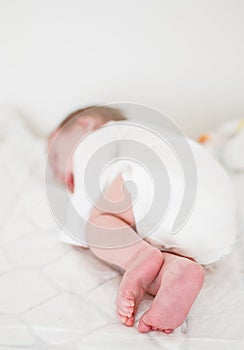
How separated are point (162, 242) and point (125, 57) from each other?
89 centimetres

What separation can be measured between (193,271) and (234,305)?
0.44ft

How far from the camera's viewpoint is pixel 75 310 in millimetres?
788

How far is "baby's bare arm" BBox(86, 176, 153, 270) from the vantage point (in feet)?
2.82

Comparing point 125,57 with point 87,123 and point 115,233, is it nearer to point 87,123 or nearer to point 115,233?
point 87,123

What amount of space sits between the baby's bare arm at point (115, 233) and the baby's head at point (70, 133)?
310 mm

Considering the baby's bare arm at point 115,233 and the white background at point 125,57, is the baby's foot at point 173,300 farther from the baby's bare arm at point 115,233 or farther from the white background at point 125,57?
the white background at point 125,57

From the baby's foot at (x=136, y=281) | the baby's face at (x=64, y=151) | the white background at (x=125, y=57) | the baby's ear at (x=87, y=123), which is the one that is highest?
the white background at (x=125, y=57)

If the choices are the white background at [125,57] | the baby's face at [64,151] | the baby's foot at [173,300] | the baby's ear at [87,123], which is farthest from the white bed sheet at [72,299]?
the white background at [125,57]

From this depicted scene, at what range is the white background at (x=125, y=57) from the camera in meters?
1.49

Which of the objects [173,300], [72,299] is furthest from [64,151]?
[173,300]

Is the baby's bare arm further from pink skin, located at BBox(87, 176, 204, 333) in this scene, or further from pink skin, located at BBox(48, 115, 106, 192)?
pink skin, located at BBox(48, 115, 106, 192)

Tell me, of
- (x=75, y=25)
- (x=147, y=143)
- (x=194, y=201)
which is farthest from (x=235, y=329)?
(x=75, y=25)

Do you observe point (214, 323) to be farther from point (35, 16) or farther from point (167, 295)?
point (35, 16)

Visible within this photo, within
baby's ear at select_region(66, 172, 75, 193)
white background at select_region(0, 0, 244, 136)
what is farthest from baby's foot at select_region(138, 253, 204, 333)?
white background at select_region(0, 0, 244, 136)
